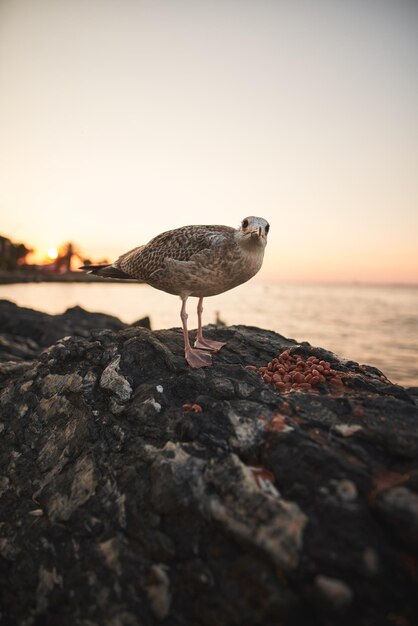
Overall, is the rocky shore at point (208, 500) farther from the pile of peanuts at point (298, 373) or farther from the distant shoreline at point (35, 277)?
the distant shoreline at point (35, 277)

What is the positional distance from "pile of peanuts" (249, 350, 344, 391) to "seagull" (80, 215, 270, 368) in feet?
2.53

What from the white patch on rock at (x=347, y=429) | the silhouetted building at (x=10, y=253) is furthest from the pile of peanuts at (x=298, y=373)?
the silhouetted building at (x=10, y=253)

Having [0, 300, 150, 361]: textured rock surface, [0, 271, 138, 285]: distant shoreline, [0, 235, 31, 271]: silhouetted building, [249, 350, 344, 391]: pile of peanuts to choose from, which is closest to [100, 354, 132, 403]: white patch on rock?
[249, 350, 344, 391]: pile of peanuts

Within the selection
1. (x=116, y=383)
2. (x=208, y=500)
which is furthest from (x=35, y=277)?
(x=208, y=500)

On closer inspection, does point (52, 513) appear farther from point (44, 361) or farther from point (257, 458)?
point (44, 361)

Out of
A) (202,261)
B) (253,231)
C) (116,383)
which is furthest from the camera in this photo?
(202,261)

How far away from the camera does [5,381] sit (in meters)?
4.72

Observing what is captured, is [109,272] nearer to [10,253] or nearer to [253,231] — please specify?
[253,231]

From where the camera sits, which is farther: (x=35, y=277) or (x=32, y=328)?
(x=35, y=277)

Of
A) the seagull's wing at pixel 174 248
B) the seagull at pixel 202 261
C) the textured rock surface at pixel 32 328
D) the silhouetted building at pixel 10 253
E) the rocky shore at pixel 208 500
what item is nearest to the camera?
the rocky shore at pixel 208 500

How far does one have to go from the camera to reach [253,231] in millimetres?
4133

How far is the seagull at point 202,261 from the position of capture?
14.1 ft

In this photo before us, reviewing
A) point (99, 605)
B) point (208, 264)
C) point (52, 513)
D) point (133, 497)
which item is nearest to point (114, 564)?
point (99, 605)

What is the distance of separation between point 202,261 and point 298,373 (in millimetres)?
1821
